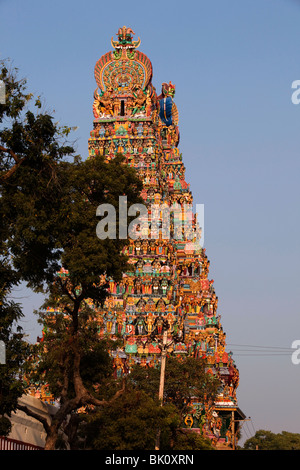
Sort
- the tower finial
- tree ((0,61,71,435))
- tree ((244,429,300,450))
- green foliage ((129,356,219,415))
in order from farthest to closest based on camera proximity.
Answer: tree ((244,429,300,450)) < the tower finial < green foliage ((129,356,219,415)) < tree ((0,61,71,435))

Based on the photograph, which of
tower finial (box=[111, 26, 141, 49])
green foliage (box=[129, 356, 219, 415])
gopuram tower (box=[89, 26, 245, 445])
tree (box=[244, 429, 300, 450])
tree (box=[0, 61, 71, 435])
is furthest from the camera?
tree (box=[244, 429, 300, 450])

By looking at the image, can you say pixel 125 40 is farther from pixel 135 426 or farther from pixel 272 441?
pixel 272 441

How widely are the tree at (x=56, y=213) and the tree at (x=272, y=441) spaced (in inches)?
2803

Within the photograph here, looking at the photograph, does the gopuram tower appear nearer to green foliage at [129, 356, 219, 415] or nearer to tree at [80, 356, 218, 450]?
green foliage at [129, 356, 219, 415]

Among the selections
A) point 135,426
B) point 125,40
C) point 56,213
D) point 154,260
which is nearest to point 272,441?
point 154,260

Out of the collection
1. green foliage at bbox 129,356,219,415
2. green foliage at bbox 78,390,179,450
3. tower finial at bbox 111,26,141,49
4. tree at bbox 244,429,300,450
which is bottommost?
green foliage at bbox 78,390,179,450

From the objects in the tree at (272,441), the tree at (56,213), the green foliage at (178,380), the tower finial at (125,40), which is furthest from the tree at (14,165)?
the tree at (272,441)

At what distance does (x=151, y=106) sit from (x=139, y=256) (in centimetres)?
1594

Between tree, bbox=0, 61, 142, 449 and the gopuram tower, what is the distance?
2446 cm

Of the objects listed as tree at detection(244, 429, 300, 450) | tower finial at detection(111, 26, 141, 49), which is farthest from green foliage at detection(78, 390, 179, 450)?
tree at detection(244, 429, 300, 450)

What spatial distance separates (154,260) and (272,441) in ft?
157

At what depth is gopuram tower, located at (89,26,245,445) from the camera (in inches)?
2500

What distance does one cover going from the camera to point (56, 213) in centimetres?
3381

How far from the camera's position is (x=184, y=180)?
80.3m
